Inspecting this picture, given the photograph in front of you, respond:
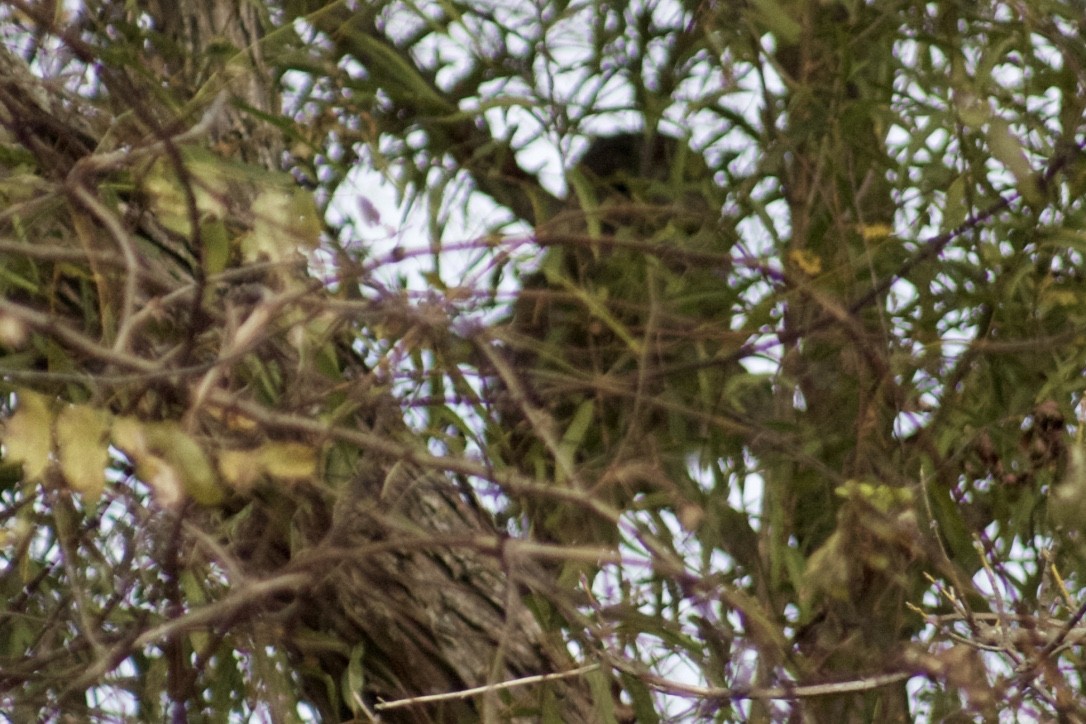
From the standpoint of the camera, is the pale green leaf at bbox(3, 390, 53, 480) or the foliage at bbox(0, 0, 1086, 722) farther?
the foliage at bbox(0, 0, 1086, 722)

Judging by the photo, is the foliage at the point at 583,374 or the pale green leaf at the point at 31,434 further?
the foliage at the point at 583,374

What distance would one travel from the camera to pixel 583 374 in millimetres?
1411

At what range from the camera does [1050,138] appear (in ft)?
4.85

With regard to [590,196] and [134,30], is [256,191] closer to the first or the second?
[134,30]

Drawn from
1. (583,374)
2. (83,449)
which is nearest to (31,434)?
(83,449)

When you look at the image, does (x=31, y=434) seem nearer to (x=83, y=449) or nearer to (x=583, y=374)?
(x=83, y=449)

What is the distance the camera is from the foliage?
117 centimetres

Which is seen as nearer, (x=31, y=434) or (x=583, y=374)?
(x=31, y=434)

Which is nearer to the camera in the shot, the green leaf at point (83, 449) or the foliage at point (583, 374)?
the green leaf at point (83, 449)

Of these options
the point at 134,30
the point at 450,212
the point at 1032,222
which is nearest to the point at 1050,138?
the point at 1032,222

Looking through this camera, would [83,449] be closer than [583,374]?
Yes

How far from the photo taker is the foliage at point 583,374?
117 centimetres

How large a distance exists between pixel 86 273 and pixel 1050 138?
2.74 feet

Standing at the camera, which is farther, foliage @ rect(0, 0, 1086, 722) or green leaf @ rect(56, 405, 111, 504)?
foliage @ rect(0, 0, 1086, 722)
